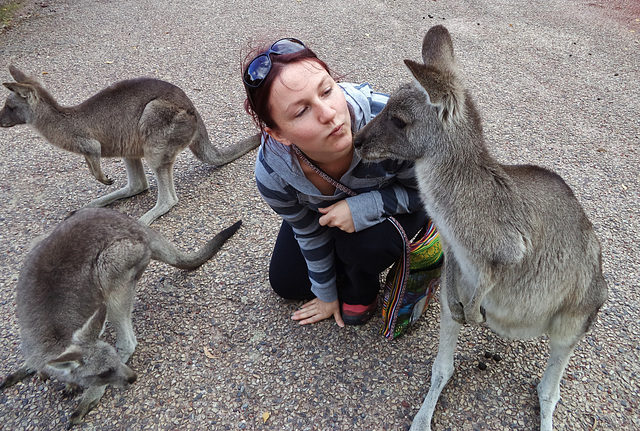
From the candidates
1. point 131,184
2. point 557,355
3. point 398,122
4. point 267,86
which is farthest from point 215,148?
point 557,355

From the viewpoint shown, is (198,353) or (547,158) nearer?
(198,353)

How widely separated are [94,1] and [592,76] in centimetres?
689

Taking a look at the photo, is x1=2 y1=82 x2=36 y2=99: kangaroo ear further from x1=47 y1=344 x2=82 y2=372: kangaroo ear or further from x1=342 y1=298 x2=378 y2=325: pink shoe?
x1=342 y1=298 x2=378 y2=325: pink shoe

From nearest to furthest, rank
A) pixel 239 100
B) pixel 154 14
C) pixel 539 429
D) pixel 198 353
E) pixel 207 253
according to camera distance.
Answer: pixel 539 429
pixel 198 353
pixel 207 253
pixel 239 100
pixel 154 14

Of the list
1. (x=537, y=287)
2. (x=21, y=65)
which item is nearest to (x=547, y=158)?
(x=537, y=287)

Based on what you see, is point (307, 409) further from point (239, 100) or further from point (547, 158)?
point (239, 100)

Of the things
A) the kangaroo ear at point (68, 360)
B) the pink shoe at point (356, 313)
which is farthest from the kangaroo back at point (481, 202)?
the kangaroo ear at point (68, 360)

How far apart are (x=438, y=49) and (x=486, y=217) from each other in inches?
24.3

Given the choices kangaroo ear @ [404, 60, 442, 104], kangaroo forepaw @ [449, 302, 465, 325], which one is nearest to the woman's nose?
kangaroo ear @ [404, 60, 442, 104]

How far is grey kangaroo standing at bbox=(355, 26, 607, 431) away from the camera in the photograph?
1626 millimetres

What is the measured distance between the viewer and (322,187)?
2.13 m

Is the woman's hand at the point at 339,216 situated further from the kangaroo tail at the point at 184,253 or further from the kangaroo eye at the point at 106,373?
the kangaroo eye at the point at 106,373

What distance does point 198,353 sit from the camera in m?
2.32

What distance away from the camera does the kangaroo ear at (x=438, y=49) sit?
171 centimetres
